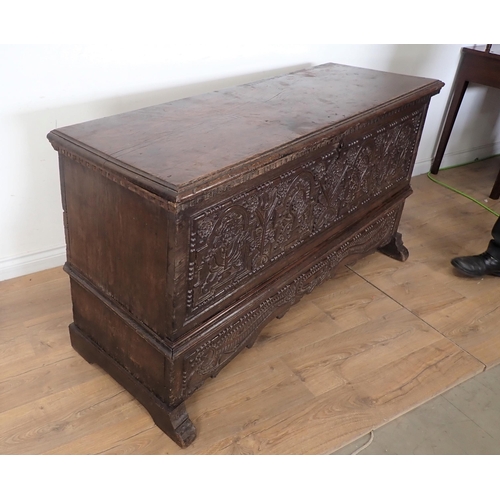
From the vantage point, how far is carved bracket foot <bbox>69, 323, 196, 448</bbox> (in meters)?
1.43

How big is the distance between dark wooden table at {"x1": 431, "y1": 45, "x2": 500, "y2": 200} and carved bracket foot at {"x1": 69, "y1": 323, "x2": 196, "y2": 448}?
2.25 m

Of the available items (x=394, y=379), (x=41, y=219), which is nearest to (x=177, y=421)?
(x=394, y=379)

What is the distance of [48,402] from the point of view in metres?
1.52

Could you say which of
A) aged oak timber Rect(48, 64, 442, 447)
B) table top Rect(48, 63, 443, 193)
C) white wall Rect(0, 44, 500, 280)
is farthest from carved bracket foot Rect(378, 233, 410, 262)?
white wall Rect(0, 44, 500, 280)

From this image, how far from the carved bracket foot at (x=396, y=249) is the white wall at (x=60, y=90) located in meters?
0.85

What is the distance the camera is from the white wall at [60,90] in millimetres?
1665

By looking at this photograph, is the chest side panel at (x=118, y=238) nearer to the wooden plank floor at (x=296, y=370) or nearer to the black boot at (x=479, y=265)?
the wooden plank floor at (x=296, y=370)

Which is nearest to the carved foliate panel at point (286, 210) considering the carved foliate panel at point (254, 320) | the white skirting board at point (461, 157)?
the carved foliate panel at point (254, 320)

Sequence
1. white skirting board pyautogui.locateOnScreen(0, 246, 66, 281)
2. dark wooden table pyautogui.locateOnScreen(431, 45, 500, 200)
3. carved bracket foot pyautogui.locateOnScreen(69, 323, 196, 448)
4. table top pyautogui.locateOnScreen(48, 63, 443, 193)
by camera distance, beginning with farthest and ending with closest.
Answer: dark wooden table pyautogui.locateOnScreen(431, 45, 500, 200) → white skirting board pyautogui.locateOnScreen(0, 246, 66, 281) → carved bracket foot pyautogui.locateOnScreen(69, 323, 196, 448) → table top pyautogui.locateOnScreen(48, 63, 443, 193)

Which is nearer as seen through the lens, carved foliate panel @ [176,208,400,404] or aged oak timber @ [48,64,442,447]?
aged oak timber @ [48,64,442,447]

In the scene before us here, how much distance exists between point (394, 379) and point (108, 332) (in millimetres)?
926

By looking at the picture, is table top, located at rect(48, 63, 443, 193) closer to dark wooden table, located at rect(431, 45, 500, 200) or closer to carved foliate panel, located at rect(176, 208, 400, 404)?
carved foliate panel, located at rect(176, 208, 400, 404)

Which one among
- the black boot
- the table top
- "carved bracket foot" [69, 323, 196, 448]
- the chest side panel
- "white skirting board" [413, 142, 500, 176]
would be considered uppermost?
the table top

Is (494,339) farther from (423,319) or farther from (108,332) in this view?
(108,332)
